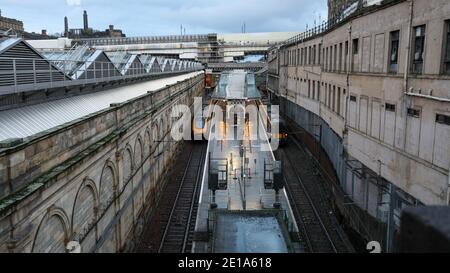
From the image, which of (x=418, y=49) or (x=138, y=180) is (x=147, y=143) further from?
(x=418, y=49)

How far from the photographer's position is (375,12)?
15.8 m

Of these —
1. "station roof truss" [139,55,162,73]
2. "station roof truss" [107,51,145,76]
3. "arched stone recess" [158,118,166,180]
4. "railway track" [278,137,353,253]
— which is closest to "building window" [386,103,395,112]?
"railway track" [278,137,353,253]

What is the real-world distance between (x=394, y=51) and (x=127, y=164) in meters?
12.0

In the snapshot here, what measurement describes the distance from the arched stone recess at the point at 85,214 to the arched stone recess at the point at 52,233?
24.4 inches

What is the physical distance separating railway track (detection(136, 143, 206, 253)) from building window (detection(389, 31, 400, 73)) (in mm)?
11414

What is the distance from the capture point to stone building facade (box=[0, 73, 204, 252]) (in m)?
8.48

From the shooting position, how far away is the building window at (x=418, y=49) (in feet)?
40.4

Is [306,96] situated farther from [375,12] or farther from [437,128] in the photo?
[437,128]

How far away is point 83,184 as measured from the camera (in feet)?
41.2

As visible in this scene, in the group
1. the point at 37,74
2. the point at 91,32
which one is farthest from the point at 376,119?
the point at 91,32

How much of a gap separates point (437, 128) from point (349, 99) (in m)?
8.13
